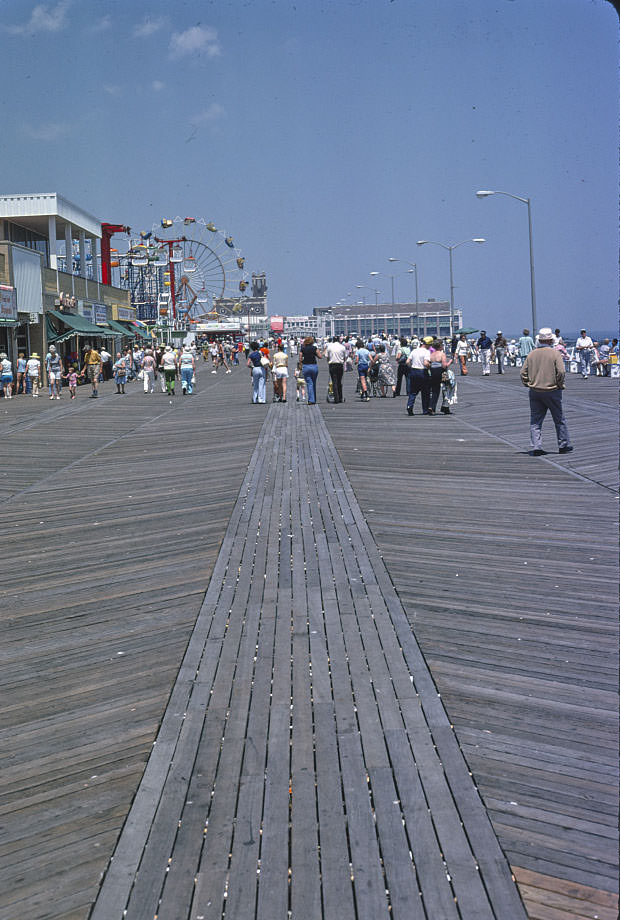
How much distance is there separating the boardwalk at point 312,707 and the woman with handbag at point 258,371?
597 inches

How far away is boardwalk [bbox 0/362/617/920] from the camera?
3469 mm

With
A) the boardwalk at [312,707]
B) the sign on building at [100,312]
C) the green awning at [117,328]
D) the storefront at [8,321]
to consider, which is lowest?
the boardwalk at [312,707]

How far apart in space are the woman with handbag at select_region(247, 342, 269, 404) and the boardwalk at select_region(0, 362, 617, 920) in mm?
15153

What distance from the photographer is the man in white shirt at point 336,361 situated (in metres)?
24.6

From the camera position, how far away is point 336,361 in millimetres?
24984

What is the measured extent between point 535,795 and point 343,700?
1275 mm

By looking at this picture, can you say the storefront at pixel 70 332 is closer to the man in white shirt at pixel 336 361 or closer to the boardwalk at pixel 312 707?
the man in white shirt at pixel 336 361

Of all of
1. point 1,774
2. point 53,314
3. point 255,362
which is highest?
point 53,314

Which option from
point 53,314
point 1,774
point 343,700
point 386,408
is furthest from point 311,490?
point 53,314

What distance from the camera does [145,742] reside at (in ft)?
15.3

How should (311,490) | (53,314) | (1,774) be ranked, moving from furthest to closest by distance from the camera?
1. (53,314)
2. (311,490)
3. (1,774)

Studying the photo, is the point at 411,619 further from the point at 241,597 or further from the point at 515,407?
the point at 515,407

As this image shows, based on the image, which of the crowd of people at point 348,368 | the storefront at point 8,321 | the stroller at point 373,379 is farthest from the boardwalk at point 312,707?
the storefront at point 8,321

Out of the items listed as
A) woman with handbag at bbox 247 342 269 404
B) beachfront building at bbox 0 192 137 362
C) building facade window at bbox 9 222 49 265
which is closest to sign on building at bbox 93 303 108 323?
beachfront building at bbox 0 192 137 362
